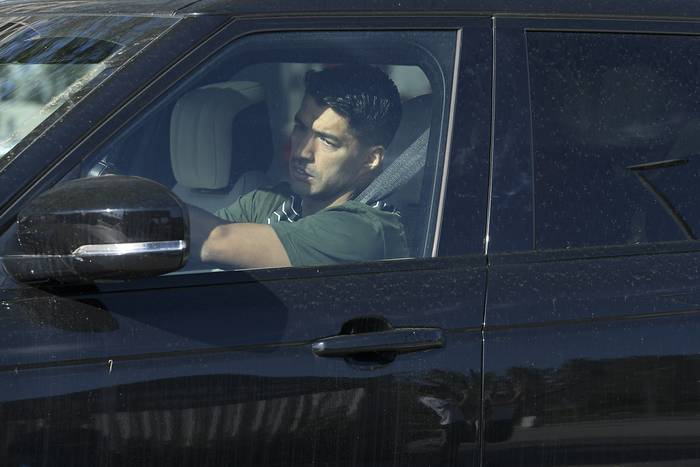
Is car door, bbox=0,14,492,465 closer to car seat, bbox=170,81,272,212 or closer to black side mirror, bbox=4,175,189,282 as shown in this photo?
car seat, bbox=170,81,272,212

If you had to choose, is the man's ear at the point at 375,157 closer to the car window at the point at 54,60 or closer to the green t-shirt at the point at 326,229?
the green t-shirt at the point at 326,229

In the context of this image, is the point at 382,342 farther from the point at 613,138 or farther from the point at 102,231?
the point at 613,138

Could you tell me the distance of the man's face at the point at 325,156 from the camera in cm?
275

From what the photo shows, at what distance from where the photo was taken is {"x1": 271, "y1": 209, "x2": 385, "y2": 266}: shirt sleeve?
259 centimetres

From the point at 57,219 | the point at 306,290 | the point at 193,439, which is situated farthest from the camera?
the point at 306,290

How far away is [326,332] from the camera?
2436mm

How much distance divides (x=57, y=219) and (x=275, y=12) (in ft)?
2.56

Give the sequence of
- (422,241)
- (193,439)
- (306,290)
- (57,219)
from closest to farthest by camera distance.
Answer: (57,219) < (193,439) < (306,290) < (422,241)

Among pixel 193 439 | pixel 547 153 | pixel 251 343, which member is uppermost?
pixel 547 153

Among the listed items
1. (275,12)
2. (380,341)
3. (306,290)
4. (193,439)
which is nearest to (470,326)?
(380,341)

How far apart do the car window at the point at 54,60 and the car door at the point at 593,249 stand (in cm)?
89

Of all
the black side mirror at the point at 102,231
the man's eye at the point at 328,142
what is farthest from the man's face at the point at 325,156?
the black side mirror at the point at 102,231

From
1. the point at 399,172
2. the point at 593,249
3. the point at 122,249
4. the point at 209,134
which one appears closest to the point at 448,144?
the point at 399,172

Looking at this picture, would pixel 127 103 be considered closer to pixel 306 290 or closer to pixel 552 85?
pixel 306 290
